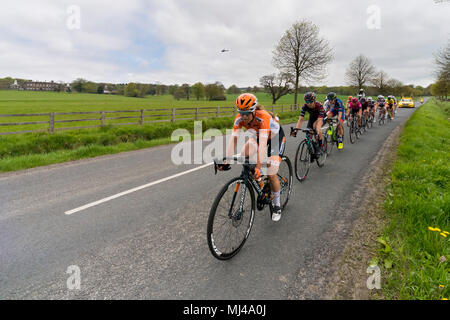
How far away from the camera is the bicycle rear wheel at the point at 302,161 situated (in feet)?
19.2

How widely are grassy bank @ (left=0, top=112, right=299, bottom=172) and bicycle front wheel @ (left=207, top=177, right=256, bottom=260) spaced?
264 inches

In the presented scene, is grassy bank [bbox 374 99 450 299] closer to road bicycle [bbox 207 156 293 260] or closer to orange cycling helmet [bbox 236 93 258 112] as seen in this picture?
road bicycle [bbox 207 156 293 260]

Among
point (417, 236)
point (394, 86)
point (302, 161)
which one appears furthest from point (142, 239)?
point (394, 86)

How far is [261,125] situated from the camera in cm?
355

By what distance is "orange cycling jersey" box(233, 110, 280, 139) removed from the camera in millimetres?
3533

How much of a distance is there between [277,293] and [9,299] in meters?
2.56

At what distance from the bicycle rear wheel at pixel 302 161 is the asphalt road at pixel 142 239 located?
226 mm

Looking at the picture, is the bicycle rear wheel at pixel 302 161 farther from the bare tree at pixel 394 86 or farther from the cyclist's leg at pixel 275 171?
the bare tree at pixel 394 86

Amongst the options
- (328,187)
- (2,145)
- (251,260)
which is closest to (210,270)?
(251,260)

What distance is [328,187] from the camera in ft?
18.3

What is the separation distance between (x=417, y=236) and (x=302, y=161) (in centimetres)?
315

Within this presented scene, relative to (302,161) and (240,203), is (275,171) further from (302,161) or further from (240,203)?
(302,161)

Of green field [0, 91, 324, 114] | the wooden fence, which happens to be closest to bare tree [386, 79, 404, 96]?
green field [0, 91, 324, 114]
